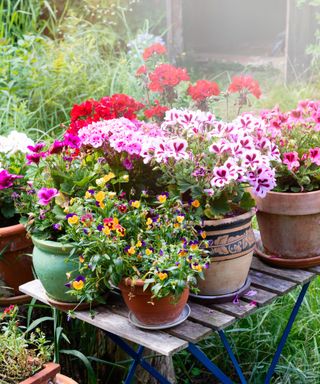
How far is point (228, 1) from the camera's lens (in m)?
7.88

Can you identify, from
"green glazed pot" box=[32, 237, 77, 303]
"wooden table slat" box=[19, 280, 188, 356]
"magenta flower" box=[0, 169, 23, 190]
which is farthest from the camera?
"magenta flower" box=[0, 169, 23, 190]

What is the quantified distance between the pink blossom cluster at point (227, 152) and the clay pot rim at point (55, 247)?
35 cm

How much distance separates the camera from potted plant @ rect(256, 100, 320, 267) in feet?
6.56

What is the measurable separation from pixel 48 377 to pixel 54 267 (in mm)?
302

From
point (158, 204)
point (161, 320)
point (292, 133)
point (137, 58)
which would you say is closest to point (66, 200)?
point (158, 204)

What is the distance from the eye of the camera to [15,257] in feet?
7.88

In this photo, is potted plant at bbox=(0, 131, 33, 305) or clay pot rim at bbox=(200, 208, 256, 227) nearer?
clay pot rim at bbox=(200, 208, 256, 227)

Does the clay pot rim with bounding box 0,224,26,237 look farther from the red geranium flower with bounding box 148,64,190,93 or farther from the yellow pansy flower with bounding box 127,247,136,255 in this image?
the red geranium flower with bounding box 148,64,190,93

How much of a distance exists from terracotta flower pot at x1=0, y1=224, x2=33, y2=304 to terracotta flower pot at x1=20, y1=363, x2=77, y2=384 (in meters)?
0.63

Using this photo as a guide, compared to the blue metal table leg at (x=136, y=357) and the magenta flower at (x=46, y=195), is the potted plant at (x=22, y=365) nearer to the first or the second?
the blue metal table leg at (x=136, y=357)

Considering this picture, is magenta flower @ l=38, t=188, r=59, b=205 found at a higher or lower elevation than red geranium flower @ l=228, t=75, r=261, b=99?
lower

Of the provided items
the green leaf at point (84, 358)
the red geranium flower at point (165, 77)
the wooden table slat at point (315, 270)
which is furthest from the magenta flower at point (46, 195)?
the red geranium flower at point (165, 77)

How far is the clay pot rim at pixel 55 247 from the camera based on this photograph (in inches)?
70.3

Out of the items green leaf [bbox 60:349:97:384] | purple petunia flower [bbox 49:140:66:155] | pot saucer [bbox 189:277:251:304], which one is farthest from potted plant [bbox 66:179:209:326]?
green leaf [bbox 60:349:97:384]
